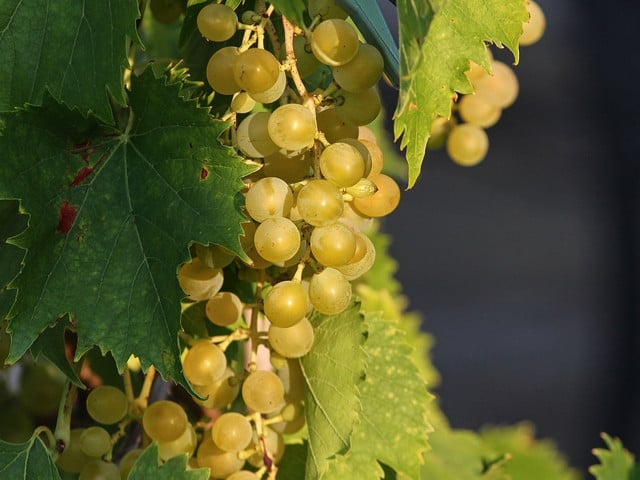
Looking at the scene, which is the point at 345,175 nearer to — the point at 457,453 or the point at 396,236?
the point at 457,453

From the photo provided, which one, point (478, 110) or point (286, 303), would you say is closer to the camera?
point (286, 303)

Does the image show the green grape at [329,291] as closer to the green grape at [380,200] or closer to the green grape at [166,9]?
the green grape at [380,200]

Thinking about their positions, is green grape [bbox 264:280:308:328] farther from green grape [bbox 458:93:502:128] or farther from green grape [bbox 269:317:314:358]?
green grape [bbox 458:93:502:128]

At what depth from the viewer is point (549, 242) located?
3992 millimetres

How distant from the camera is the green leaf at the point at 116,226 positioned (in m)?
0.54

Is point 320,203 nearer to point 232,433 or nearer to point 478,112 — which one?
point 232,433

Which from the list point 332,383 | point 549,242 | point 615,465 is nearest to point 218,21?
point 332,383

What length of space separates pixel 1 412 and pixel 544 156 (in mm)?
3468

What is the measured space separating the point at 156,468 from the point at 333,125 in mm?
230

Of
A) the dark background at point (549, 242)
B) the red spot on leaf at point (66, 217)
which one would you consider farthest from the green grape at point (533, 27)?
the dark background at point (549, 242)

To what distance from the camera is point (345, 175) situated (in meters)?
0.55

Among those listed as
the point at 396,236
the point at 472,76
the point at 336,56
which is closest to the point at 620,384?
the point at 396,236

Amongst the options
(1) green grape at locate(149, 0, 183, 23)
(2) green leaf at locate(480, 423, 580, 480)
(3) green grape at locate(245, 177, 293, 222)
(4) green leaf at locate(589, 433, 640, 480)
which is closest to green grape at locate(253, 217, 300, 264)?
(3) green grape at locate(245, 177, 293, 222)

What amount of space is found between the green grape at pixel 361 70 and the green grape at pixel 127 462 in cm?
28
